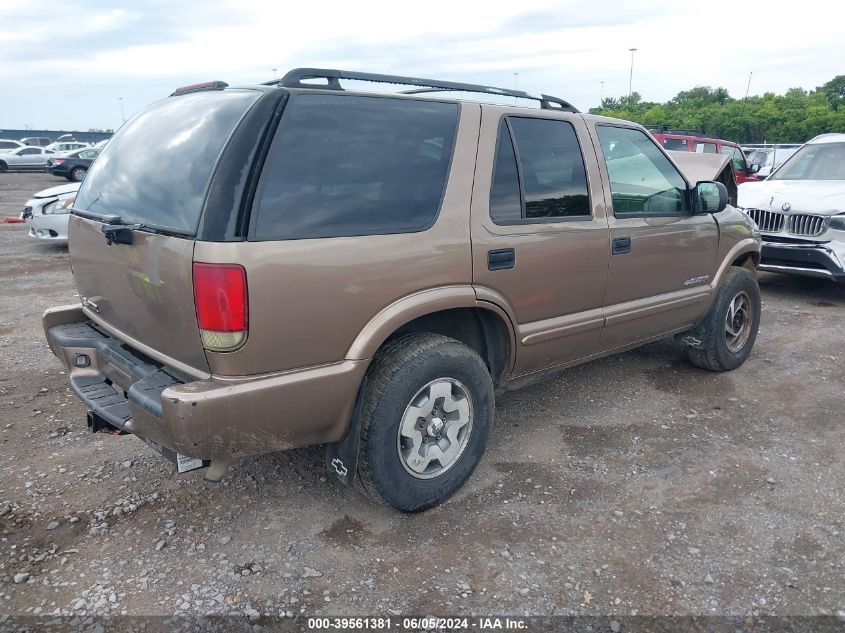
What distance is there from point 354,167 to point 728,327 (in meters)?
3.46

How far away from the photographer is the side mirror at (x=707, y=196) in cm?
415

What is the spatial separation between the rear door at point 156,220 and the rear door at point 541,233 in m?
1.20

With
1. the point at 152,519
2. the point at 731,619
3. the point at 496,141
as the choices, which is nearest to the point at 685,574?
the point at 731,619

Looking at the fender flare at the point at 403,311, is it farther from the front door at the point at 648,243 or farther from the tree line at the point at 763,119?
the tree line at the point at 763,119

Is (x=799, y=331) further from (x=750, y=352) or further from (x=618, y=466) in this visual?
(x=618, y=466)

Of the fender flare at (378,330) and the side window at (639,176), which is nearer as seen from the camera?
the fender flare at (378,330)

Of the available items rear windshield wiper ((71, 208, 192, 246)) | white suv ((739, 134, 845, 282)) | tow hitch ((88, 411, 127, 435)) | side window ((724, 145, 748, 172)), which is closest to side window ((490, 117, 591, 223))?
rear windshield wiper ((71, 208, 192, 246))

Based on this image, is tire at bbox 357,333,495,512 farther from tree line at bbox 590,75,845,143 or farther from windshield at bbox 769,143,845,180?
tree line at bbox 590,75,845,143

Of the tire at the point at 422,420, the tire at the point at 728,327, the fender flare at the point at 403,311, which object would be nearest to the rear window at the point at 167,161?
the fender flare at the point at 403,311

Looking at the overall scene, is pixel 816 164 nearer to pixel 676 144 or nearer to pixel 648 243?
pixel 676 144

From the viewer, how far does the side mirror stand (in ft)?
13.6

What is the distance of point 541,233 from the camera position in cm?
327

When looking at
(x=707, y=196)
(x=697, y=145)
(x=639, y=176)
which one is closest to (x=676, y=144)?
(x=697, y=145)

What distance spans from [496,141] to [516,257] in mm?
579
